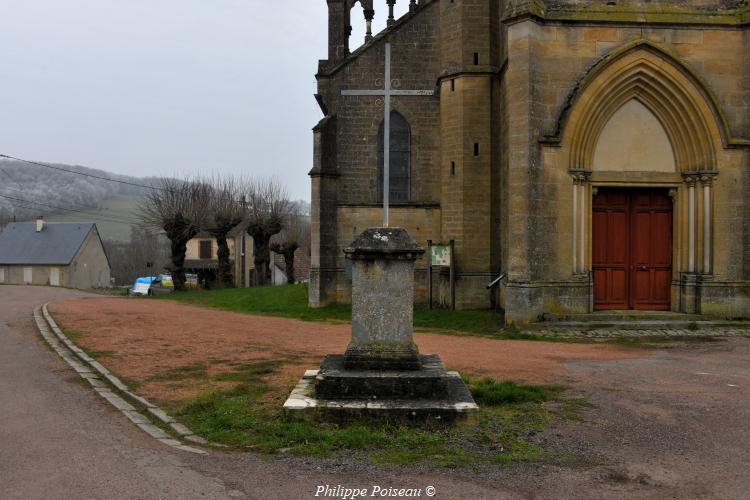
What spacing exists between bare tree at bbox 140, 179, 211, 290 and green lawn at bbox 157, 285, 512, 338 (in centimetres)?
429

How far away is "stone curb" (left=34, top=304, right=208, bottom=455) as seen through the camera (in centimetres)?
556

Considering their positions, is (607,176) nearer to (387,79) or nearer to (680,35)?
(680,35)

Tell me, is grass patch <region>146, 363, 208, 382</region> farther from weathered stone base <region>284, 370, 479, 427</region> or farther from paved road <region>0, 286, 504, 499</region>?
weathered stone base <region>284, 370, 479, 427</region>

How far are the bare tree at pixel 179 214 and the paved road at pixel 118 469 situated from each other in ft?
84.8

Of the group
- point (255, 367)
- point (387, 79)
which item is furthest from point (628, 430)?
point (255, 367)

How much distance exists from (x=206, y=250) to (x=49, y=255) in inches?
518

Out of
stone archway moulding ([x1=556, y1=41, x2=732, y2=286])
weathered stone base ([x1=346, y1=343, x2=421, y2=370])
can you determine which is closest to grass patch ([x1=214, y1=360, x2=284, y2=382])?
weathered stone base ([x1=346, y1=343, x2=421, y2=370])

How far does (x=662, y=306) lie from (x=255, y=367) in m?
10.5

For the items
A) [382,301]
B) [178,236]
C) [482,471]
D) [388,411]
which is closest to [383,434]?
[388,411]

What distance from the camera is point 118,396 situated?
7.18m

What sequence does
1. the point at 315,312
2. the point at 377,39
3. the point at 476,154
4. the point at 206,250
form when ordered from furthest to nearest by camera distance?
the point at 206,250
the point at 377,39
the point at 315,312
the point at 476,154

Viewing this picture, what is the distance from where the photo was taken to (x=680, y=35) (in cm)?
1409

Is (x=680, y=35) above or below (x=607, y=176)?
above

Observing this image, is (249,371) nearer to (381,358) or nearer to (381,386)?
(381,358)
